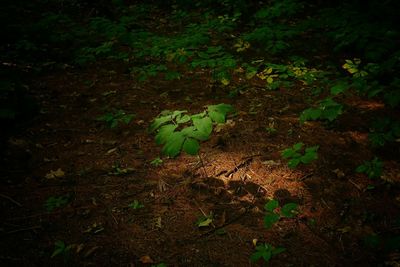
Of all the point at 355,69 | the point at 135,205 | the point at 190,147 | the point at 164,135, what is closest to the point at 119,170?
the point at 135,205

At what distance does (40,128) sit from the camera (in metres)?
3.73

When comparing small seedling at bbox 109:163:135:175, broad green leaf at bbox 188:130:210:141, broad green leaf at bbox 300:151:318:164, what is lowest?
small seedling at bbox 109:163:135:175

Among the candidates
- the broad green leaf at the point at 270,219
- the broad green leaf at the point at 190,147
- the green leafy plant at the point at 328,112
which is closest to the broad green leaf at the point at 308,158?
the green leafy plant at the point at 328,112

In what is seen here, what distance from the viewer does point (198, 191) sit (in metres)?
2.72

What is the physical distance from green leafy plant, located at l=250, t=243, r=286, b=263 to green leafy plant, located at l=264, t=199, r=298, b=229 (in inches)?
6.6

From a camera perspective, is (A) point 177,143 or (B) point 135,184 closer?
(A) point 177,143

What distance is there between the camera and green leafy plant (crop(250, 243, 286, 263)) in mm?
2059

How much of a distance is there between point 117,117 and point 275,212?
232cm

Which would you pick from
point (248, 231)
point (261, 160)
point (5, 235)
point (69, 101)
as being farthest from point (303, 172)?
point (69, 101)

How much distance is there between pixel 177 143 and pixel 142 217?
0.81 m

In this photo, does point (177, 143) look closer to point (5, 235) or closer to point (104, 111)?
point (5, 235)

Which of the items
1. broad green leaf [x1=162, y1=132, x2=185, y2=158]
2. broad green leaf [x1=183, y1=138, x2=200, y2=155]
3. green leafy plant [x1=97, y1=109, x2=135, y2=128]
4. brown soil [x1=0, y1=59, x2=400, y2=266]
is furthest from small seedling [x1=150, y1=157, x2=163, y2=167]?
broad green leaf [x1=183, y1=138, x2=200, y2=155]

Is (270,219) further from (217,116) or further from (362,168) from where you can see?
(362,168)

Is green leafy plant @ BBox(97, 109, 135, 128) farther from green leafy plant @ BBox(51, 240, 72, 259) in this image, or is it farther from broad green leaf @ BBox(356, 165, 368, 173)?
broad green leaf @ BBox(356, 165, 368, 173)
